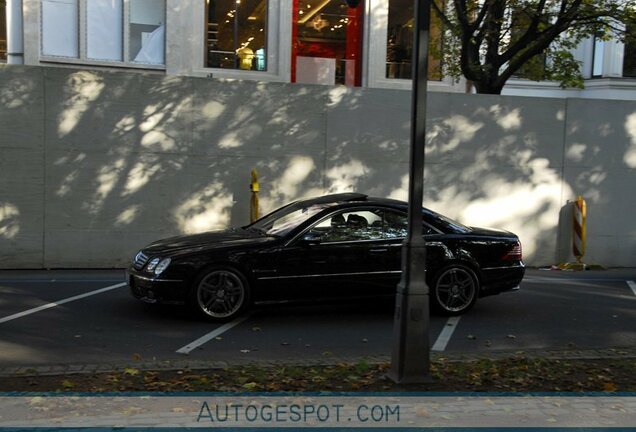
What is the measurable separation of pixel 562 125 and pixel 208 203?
7590 millimetres

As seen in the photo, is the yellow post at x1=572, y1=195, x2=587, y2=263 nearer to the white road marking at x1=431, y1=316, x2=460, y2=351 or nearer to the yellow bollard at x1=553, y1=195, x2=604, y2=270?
the yellow bollard at x1=553, y1=195, x2=604, y2=270

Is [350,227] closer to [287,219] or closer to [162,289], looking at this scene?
[287,219]

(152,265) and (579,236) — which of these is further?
(579,236)

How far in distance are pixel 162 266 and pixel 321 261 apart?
75.4 inches

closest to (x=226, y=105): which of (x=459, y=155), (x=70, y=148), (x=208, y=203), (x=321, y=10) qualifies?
(x=208, y=203)

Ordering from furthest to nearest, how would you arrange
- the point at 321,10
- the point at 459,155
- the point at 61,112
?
the point at 321,10 → the point at 459,155 → the point at 61,112

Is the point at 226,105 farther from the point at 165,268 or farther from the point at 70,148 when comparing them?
the point at 165,268

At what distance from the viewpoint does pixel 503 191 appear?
13539 millimetres

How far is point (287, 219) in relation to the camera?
8.49m

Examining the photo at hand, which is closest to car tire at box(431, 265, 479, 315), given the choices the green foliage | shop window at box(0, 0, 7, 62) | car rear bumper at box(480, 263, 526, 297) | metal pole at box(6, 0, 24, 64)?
car rear bumper at box(480, 263, 526, 297)

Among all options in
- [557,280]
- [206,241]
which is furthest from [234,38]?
[206,241]

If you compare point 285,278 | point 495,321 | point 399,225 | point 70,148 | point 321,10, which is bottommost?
point 495,321

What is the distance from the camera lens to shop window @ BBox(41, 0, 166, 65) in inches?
675

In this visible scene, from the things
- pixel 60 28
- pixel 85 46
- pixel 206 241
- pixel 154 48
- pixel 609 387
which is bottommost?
pixel 609 387
